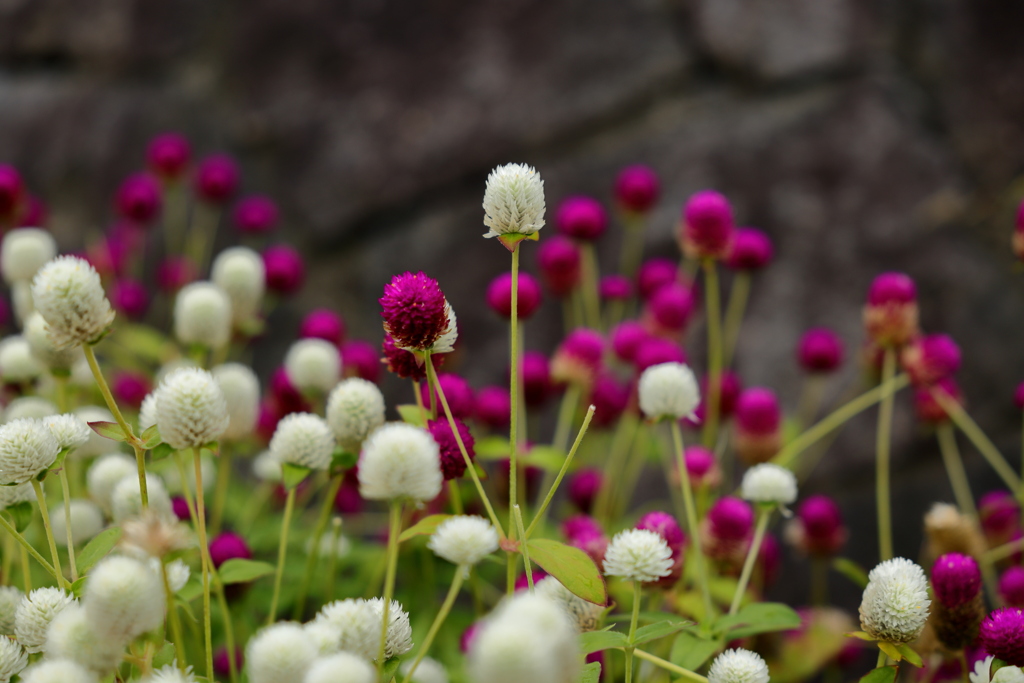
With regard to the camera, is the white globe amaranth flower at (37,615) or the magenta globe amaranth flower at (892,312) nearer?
the white globe amaranth flower at (37,615)

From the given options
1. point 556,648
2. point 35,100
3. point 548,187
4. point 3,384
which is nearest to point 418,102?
point 548,187

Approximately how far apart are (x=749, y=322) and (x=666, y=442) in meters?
0.48

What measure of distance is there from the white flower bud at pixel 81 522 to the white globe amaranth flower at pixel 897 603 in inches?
35.3

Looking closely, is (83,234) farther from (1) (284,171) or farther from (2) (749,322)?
(2) (749,322)

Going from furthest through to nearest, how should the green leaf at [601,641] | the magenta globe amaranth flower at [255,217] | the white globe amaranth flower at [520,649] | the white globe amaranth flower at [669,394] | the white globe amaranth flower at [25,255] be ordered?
the magenta globe amaranth flower at [255,217]
the white globe amaranth flower at [25,255]
the white globe amaranth flower at [669,394]
the green leaf at [601,641]
the white globe amaranth flower at [520,649]

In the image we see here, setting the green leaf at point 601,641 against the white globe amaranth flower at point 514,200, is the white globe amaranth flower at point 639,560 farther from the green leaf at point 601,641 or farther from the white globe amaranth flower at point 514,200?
the white globe amaranth flower at point 514,200

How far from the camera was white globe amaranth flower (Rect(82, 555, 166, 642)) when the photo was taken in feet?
1.79

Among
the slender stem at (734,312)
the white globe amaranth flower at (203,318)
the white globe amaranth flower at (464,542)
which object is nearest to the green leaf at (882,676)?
the white globe amaranth flower at (464,542)

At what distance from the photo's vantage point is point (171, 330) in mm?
2248

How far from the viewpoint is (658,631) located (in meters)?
0.73

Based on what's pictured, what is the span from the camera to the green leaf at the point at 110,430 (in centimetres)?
73

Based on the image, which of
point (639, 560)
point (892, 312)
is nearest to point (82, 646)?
point (639, 560)

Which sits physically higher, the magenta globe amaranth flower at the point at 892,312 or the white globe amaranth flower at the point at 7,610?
the magenta globe amaranth flower at the point at 892,312

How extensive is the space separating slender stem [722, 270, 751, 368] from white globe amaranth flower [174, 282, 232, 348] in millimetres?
1166
